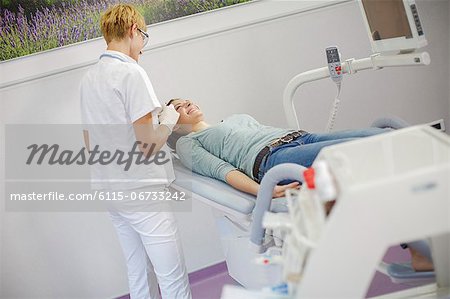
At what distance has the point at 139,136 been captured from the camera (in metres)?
2.22

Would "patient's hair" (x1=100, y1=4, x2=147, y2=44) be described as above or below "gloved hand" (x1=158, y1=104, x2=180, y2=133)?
above

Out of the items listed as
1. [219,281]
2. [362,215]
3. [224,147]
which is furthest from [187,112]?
[362,215]

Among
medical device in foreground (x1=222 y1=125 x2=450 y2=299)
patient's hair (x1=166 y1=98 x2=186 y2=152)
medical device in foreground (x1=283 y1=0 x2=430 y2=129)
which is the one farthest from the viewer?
patient's hair (x1=166 y1=98 x2=186 y2=152)

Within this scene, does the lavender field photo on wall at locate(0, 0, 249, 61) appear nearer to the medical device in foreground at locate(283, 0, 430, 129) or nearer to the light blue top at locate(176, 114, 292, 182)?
the light blue top at locate(176, 114, 292, 182)

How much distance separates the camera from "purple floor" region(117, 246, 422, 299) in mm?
2656

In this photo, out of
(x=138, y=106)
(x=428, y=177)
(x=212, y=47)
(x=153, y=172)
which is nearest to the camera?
(x=428, y=177)

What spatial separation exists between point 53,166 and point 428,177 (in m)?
2.03

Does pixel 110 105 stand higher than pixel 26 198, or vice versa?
pixel 110 105

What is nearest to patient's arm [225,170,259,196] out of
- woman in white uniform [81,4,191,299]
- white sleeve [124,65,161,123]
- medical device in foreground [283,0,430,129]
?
woman in white uniform [81,4,191,299]

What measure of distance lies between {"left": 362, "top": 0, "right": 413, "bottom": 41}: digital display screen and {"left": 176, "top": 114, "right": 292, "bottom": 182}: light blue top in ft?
1.79

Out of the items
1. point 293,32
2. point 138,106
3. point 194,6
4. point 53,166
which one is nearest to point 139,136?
point 138,106

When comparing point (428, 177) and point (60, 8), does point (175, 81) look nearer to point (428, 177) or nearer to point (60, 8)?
point (60, 8)

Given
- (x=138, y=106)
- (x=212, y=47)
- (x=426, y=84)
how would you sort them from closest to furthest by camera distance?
(x=138, y=106), (x=212, y=47), (x=426, y=84)

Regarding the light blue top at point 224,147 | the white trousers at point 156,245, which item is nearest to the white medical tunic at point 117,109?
the white trousers at point 156,245
